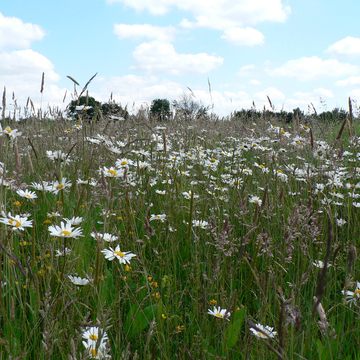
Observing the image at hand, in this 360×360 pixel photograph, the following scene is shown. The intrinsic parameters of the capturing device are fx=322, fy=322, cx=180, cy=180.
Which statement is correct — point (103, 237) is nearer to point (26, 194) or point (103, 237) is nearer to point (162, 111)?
point (26, 194)

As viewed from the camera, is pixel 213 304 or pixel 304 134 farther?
pixel 304 134

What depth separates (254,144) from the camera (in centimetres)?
389

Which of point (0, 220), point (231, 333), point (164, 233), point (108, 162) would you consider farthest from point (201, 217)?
point (0, 220)

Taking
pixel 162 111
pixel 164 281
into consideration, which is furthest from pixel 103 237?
pixel 162 111

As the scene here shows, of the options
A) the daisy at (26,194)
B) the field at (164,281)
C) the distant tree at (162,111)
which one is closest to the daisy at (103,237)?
the field at (164,281)

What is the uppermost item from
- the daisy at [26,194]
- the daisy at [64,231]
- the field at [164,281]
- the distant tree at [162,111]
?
the distant tree at [162,111]

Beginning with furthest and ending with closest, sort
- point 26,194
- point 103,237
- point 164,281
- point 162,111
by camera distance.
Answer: point 162,111 < point 26,194 < point 164,281 < point 103,237

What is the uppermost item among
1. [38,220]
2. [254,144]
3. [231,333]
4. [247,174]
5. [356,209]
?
[254,144]

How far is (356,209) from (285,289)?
4.77 ft

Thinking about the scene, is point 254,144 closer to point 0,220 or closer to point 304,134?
point 304,134

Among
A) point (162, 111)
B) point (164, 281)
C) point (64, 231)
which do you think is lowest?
point (164, 281)

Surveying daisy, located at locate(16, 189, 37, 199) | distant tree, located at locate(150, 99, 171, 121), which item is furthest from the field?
distant tree, located at locate(150, 99, 171, 121)

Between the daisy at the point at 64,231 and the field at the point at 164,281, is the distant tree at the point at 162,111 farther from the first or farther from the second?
the daisy at the point at 64,231

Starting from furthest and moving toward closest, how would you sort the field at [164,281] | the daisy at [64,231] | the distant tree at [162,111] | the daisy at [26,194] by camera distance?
the distant tree at [162,111] < the daisy at [26,194] < the daisy at [64,231] < the field at [164,281]
